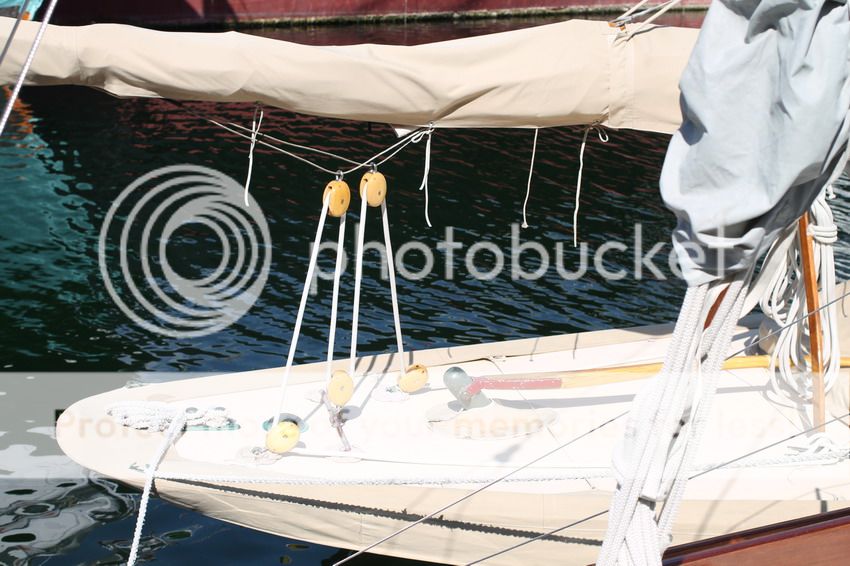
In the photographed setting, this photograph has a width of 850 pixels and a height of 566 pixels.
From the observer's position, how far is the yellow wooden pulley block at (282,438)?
533 cm

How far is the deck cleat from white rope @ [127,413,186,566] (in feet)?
5.41

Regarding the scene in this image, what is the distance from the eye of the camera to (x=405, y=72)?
536 centimetres

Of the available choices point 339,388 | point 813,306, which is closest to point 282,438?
point 339,388

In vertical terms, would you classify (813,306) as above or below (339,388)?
above

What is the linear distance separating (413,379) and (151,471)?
5.85 feet

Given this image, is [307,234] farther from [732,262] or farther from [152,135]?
[732,262]

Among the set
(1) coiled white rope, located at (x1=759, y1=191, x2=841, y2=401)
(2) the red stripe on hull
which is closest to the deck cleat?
(1) coiled white rope, located at (x1=759, y1=191, x2=841, y2=401)

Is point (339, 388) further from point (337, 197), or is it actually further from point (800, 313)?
point (800, 313)

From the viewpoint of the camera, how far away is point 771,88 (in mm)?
3449

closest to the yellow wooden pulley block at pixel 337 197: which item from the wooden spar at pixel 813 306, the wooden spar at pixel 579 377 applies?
the wooden spar at pixel 579 377

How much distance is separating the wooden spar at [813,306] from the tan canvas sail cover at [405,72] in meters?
1.08

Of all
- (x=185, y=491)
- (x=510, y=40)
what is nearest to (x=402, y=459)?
(x=185, y=491)

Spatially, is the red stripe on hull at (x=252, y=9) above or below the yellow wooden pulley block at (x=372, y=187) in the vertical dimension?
above

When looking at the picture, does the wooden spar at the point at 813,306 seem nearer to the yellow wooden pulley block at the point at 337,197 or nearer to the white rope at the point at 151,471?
the yellow wooden pulley block at the point at 337,197
